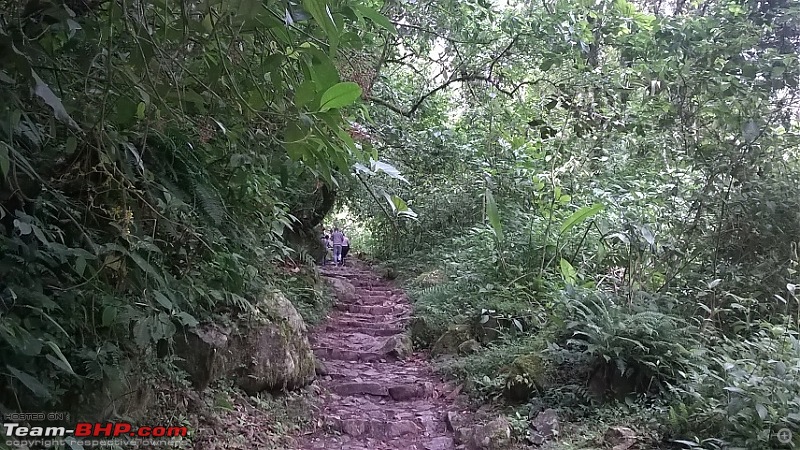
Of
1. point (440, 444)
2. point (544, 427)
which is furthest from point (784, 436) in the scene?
point (440, 444)

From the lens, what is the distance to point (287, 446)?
162 inches

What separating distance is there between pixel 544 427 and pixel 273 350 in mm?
2260

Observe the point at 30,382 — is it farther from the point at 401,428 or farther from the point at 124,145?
the point at 401,428

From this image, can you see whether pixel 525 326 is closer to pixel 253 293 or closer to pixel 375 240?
pixel 253 293

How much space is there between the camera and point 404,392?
17.9 ft

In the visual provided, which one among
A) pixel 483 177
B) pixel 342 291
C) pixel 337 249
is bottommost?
pixel 342 291

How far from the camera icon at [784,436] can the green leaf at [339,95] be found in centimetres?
283

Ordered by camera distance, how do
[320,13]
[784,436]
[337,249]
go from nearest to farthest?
[320,13]
[784,436]
[337,249]

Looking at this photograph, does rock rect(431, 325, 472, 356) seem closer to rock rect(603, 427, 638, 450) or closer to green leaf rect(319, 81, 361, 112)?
rock rect(603, 427, 638, 450)

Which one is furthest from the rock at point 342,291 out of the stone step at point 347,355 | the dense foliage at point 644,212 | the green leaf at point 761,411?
the green leaf at point 761,411

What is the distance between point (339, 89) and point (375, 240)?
1601 cm

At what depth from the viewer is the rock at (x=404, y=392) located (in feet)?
17.8

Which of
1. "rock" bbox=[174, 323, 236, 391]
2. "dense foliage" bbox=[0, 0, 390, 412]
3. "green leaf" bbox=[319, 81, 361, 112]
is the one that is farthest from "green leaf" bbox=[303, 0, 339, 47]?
"rock" bbox=[174, 323, 236, 391]

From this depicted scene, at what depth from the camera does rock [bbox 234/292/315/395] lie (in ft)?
14.3
